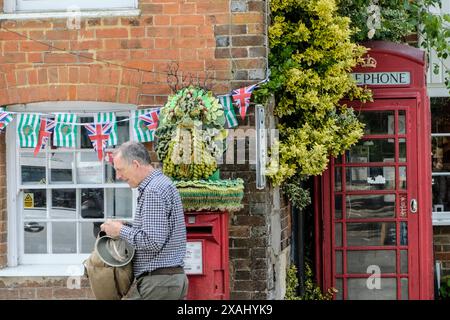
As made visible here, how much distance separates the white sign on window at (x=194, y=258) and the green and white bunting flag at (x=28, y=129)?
2.23 meters

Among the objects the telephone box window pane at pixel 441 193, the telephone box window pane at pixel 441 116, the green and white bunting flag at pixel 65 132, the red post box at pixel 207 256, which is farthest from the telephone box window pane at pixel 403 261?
the green and white bunting flag at pixel 65 132

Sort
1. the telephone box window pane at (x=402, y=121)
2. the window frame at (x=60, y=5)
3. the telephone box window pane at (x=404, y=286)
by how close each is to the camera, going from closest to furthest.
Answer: the window frame at (x=60, y=5)
the telephone box window pane at (x=402, y=121)
the telephone box window pane at (x=404, y=286)

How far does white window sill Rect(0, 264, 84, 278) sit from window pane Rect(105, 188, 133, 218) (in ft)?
2.02

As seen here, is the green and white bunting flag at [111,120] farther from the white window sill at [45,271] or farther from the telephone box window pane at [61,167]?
the white window sill at [45,271]

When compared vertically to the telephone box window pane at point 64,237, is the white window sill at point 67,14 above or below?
above

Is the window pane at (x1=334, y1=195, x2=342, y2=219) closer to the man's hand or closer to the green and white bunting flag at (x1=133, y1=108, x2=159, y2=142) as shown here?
the green and white bunting flag at (x1=133, y1=108, x2=159, y2=142)

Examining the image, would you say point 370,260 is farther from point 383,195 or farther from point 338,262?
point 383,195

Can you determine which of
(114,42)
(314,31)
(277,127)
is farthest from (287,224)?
(114,42)

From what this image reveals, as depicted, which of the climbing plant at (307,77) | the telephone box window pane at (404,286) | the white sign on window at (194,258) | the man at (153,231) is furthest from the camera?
the telephone box window pane at (404,286)

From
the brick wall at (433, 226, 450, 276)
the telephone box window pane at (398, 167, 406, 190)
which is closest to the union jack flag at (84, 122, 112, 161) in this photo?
the telephone box window pane at (398, 167, 406, 190)

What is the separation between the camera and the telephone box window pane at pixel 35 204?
9.02 m

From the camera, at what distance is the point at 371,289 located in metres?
10.1

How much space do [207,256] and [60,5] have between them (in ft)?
10.0

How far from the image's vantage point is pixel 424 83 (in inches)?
389
